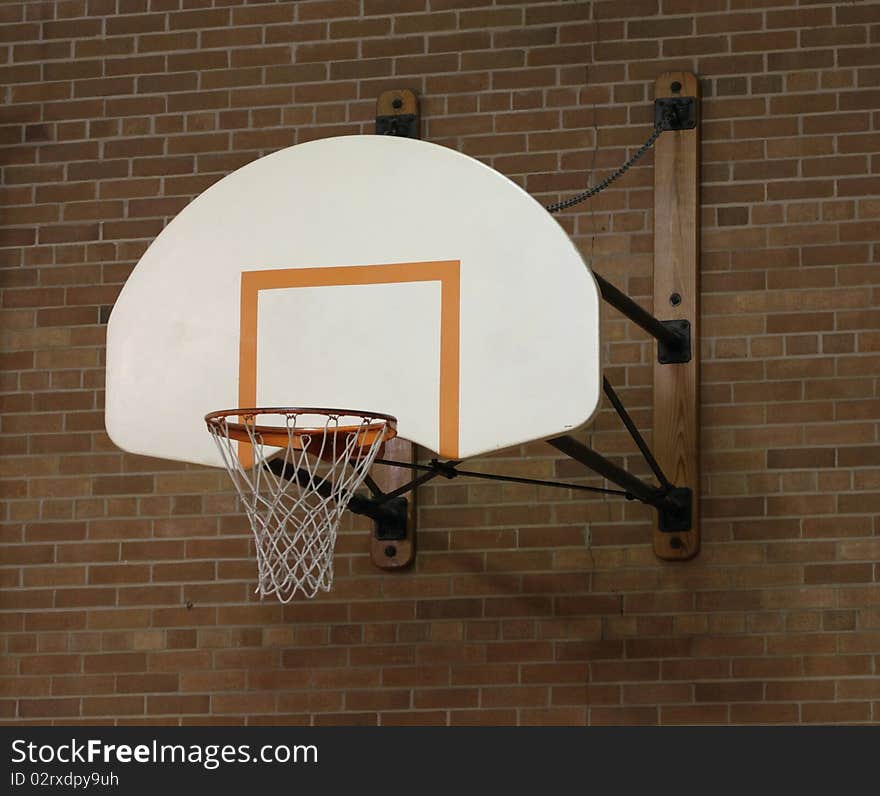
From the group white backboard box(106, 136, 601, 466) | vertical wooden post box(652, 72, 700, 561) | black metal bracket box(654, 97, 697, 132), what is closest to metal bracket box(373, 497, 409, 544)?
vertical wooden post box(652, 72, 700, 561)

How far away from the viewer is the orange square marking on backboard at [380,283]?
4.05m

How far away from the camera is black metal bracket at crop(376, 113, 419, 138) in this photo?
551cm

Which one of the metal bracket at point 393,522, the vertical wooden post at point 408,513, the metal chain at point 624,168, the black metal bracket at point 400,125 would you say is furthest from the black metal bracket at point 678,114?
the metal bracket at point 393,522

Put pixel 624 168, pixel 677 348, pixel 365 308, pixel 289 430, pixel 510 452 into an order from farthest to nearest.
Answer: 1. pixel 510 452
2. pixel 677 348
3. pixel 624 168
4. pixel 365 308
5. pixel 289 430

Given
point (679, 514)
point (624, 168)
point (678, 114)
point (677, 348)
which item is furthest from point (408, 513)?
point (678, 114)

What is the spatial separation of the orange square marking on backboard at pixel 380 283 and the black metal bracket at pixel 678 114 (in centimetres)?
148

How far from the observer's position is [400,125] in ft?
18.1

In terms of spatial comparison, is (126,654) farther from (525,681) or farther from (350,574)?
(525,681)

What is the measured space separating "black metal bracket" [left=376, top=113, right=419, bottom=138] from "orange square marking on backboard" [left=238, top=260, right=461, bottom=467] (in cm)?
134

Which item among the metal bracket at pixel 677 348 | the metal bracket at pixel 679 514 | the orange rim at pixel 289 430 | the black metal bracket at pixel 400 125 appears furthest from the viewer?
the black metal bracket at pixel 400 125

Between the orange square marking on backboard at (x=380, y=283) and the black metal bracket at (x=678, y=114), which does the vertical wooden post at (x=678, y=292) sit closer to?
the black metal bracket at (x=678, y=114)

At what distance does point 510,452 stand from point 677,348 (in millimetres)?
676

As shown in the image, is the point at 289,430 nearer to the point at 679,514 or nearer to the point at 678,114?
the point at 679,514
